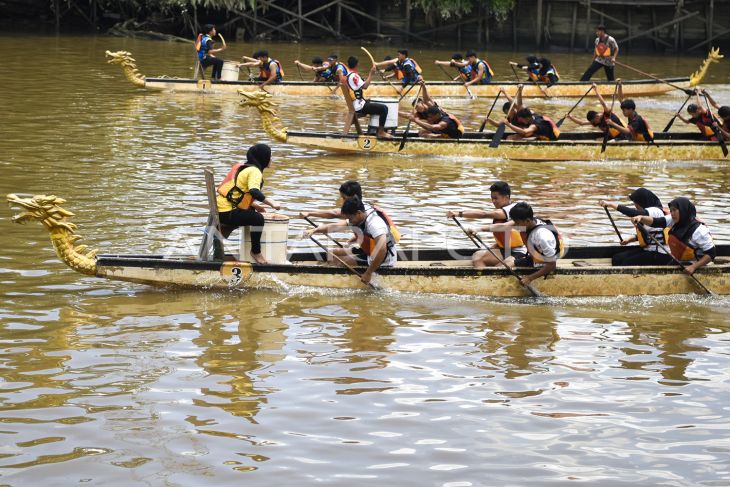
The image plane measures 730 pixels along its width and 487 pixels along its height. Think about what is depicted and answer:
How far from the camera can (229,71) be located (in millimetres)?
28391

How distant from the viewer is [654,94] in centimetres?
2980

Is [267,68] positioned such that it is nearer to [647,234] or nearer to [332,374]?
[647,234]

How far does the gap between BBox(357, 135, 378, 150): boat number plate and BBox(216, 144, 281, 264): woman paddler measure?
8.33 metres

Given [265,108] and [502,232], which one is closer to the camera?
[502,232]

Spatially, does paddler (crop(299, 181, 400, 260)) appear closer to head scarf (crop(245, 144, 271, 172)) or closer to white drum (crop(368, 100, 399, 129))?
head scarf (crop(245, 144, 271, 172))

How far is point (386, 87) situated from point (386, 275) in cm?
1671

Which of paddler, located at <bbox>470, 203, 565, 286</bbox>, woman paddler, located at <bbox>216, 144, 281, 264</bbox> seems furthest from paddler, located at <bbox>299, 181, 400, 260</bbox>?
paddler, located at <bbox>470, 203, 565, 286</bbox>

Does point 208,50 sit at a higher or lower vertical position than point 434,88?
higher

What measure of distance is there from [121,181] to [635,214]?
8.50 metres

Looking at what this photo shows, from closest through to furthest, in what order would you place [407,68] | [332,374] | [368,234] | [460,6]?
1. [332,374]
2. [368,234]
3. [407,68]
4. [460,6]

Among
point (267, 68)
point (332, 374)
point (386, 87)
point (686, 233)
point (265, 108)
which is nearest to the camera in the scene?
point (332, 374)

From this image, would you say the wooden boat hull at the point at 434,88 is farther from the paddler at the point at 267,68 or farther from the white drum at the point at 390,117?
the white drum at the point at 390,117

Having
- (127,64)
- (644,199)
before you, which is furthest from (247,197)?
(127,64)

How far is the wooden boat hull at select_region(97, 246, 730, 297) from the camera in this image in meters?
11.9
